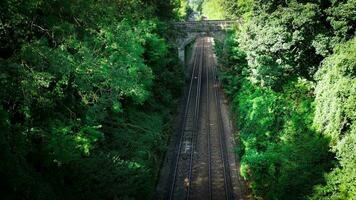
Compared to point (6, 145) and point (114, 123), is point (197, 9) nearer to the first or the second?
point (114, 123)

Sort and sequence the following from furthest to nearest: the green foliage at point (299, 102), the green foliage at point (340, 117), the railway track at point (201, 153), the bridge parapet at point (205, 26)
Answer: the bridge parapet at point (205, 26) < the railway track at point (201, 153) < the green foliage at point (299, 102) < the green foliage at point (340, 117)

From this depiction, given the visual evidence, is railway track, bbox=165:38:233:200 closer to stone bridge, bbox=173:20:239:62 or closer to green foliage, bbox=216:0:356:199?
green foliage, bbox=216:0:356:199

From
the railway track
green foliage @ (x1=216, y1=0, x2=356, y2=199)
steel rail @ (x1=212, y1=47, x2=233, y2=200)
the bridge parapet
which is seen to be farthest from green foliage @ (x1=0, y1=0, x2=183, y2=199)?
the bridge parapet

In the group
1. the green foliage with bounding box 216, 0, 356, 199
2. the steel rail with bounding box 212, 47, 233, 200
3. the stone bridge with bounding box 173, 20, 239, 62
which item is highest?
the stone bridge with bounding box 173, 20, 239, 62

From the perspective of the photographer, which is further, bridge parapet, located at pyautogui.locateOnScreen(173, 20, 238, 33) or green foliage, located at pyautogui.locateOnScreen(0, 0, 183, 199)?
bridge parapet, located at pyautogui.locateOnScreen(173, 20, 238, 33)

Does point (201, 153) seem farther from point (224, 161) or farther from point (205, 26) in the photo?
point (205, 26)

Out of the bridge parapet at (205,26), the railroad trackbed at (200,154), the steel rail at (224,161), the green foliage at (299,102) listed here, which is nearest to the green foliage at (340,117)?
the green foliage at (299,102)

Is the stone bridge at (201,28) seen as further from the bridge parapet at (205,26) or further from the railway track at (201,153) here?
the railway track at (201,153)

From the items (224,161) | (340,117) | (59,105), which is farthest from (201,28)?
(59,105)
